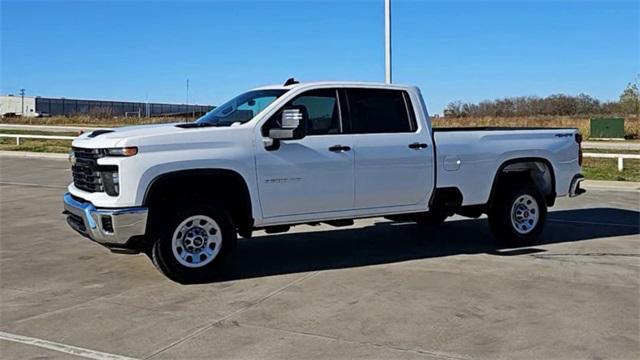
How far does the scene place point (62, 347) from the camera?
491cm

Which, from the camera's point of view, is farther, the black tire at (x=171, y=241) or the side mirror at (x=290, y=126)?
the side mirror at (x=290, y=126)

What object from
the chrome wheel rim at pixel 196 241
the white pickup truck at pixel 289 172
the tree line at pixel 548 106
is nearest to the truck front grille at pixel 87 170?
the white pickup truck at pixel 289 172

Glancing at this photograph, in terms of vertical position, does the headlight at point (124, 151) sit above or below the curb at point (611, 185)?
above

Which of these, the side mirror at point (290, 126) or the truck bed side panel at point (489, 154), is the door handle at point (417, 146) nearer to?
the truck bed side panel at point (489, 154)

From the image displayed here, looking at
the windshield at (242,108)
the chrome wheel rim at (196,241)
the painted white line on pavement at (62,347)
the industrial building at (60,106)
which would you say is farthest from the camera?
the industrial building at (60,106)

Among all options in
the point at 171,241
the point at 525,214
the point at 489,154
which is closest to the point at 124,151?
the point at 171,241

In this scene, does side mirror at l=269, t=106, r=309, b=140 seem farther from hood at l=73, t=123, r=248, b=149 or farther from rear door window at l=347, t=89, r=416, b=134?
rear door window at l=347, t=89, r=416, b=134

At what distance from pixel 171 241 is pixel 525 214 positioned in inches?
191

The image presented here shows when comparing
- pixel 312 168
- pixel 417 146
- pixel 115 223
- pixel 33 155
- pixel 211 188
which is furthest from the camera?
pixel 33 155

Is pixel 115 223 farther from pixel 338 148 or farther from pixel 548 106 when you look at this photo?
pixel 548 106

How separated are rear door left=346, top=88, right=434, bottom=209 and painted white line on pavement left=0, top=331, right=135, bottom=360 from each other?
3602mm

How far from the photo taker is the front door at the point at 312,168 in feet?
23.2

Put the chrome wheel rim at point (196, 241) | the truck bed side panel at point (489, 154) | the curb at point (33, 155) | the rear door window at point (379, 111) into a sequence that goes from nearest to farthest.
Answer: the chrome wheel rim at point (196, 241)
the rear door window at point (379, 111)
the truck bed side panel at point (489, 154)
the curb at point (33, 155)

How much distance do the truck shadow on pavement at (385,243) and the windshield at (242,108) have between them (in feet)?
5.53
